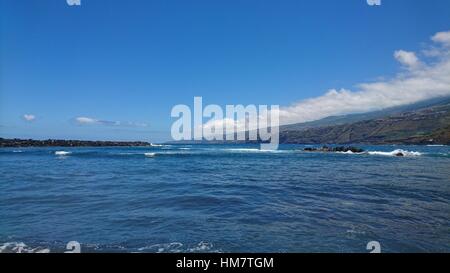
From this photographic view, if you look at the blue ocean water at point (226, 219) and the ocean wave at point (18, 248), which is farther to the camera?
the blue ocean water at point (226, 219)

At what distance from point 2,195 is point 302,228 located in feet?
63.1

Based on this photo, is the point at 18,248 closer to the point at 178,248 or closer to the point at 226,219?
the point at 178,248

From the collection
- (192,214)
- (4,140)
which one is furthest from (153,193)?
(4,140)

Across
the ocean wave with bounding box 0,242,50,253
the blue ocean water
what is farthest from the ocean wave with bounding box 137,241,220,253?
the ocean wave with bounding box 0,242,50,253

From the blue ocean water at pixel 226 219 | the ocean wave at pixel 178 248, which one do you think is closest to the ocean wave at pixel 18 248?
the blue ocean water at pixel 226 219

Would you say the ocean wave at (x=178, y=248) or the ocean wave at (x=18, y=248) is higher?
the ocean wave at (x=18, y=248)

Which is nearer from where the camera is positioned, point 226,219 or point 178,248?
point 178,248

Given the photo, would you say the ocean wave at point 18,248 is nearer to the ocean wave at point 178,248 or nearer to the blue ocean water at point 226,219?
the blue ocean water at point 226,219

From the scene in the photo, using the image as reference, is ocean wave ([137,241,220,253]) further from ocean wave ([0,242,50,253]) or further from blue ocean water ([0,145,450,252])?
ocean wave ([0,242,50,253])

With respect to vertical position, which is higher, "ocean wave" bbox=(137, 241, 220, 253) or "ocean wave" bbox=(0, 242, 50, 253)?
"ocean wave" bbox=(0, 242, 50, 253)

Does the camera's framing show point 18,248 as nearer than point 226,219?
Yes

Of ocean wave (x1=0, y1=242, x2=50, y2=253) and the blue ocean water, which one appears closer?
ocean wave (x1=0, y1=242, x2=50, y2=253)

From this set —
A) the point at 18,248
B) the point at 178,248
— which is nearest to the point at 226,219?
the point at 178,248
